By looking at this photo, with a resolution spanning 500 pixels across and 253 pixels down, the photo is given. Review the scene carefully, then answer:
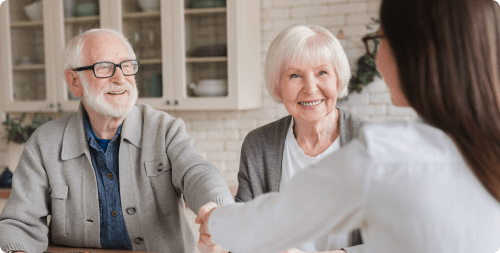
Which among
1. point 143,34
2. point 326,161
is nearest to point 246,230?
point 326,161

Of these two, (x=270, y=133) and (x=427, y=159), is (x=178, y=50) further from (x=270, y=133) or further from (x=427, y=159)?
(x=427, y=159)

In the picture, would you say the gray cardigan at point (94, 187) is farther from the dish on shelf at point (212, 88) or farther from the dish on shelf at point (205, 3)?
the dish on shelf at point (205, 3)

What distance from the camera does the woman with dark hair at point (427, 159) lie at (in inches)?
24.9

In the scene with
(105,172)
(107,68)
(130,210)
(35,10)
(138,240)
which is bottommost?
(138,240)

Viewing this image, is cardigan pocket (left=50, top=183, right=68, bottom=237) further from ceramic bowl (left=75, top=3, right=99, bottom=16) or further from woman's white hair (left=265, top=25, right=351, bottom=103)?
ceramic bowl (left=75, top=3, right=99, bottom=16)

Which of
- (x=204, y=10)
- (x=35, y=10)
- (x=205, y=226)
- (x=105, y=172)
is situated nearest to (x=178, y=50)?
(x=204, y=10)

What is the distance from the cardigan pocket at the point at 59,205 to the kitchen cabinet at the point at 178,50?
1.59 metres

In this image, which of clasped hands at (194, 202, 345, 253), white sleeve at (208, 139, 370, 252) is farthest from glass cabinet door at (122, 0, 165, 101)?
white sleeve at (208, 139, 370, 252)

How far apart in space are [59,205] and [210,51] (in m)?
1.81

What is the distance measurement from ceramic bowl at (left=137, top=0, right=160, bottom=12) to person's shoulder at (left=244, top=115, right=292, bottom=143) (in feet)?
6.27

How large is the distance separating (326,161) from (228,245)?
0.99 feet

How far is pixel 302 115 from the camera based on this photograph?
5.16 ft

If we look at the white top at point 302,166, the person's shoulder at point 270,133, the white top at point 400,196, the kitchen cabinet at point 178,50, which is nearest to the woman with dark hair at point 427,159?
the white top at point 400,196

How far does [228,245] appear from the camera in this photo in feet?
2.80
